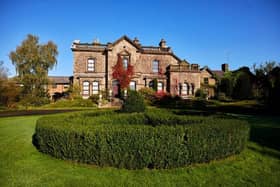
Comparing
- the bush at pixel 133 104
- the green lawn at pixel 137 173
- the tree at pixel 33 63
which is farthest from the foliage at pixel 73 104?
the green lawn at pixel 137 173

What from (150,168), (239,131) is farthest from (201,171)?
(239,131)

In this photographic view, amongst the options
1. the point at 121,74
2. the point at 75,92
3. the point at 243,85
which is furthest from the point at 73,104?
the point at 243,85

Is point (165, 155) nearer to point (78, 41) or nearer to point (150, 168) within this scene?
point (150, 168)

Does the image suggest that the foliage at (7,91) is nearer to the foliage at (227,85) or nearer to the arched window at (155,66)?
the arched window at (155,66)

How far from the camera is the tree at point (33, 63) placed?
27.5m

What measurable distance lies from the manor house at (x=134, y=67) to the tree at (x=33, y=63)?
570 centimetres

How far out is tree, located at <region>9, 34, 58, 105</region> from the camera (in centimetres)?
2745

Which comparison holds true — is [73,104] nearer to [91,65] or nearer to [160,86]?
[91,65]

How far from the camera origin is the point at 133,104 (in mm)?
10383

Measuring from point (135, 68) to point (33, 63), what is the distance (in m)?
16.9

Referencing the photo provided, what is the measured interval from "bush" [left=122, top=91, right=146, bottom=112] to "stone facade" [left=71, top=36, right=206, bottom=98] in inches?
652

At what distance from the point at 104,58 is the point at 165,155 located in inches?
1016

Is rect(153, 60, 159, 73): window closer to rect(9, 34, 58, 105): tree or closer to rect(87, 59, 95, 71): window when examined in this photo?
rect(87, 59, 95, 71): window

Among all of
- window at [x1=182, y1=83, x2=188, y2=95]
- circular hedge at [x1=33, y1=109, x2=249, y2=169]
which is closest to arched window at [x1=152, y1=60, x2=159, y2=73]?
window at [x1=182, y1=83, x2=188, y2=95]
